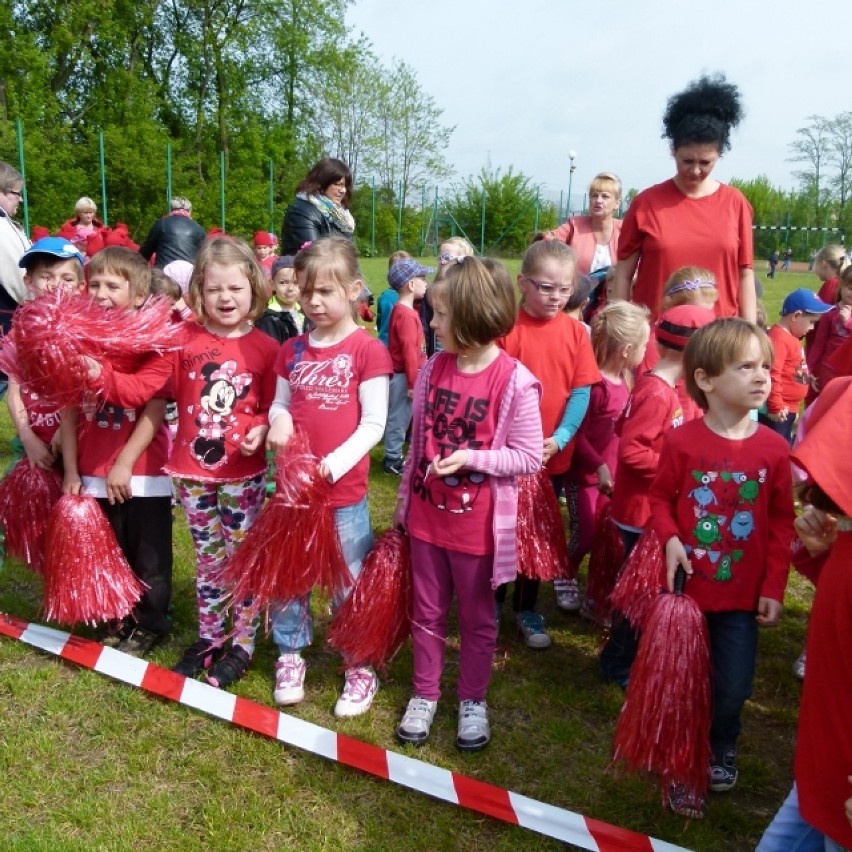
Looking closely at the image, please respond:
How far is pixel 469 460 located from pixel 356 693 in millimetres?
1106

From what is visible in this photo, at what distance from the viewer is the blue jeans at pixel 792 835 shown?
1783 millimetres

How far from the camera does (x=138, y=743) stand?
287cm

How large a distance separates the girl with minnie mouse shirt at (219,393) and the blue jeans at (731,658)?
5.42 feet

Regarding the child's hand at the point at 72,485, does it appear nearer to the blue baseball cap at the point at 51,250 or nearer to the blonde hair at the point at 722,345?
the blue baseball cap at the point at 51,250

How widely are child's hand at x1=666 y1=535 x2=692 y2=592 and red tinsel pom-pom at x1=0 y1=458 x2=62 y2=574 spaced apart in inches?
97.1

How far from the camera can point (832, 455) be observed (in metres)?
1.44

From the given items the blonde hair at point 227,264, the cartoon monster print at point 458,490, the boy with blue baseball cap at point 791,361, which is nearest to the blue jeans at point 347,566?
the cartoon monster print at point 458,490

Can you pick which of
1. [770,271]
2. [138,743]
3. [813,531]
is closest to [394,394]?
[138,743]

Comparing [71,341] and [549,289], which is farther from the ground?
[549,289]

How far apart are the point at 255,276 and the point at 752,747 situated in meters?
2.52

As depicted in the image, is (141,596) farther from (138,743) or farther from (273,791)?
(273,791)

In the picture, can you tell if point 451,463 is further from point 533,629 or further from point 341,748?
point 533,629

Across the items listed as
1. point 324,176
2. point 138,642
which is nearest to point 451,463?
point 138,642

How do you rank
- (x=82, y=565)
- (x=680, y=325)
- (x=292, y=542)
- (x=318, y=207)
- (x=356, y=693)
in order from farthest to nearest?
1. (x=318, y=207)
2. (x=82, y=565)
3. (x=356, y=693)
4. (x=680, y=325)
5. (x=292, y=542)
